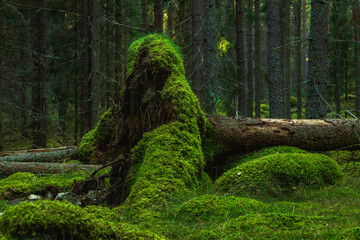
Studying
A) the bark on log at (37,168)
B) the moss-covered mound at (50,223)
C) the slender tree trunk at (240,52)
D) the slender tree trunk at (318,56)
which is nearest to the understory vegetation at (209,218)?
the moss-covered mound at (50,223)

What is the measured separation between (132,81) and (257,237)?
13.5ft

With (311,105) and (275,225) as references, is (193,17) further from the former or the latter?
(275,225)

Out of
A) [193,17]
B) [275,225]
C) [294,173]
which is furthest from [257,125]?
[193,17]

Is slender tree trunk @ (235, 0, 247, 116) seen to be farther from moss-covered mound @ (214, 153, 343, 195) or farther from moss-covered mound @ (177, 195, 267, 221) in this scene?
moss-covered mound @ (177, 195, 267, 221)

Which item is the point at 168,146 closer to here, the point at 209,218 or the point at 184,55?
the point at 209,218

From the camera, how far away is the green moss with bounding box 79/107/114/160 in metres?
6.86

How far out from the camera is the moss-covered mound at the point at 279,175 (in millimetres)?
4609

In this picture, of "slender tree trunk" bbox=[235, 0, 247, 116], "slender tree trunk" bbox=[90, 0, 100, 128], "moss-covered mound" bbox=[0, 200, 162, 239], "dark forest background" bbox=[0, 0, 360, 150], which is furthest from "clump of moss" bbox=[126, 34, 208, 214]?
"slender tree trunk" bbox=[235, 0, 247, 116]

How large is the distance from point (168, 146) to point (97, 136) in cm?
305

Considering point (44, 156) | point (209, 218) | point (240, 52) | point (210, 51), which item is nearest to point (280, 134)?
point (209, 218)

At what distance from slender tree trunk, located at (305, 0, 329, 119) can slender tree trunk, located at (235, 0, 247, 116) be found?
211 inches

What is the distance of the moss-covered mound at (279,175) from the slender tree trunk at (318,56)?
3681mm

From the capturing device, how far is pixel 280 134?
6.57 meters

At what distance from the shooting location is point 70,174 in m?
6.46
